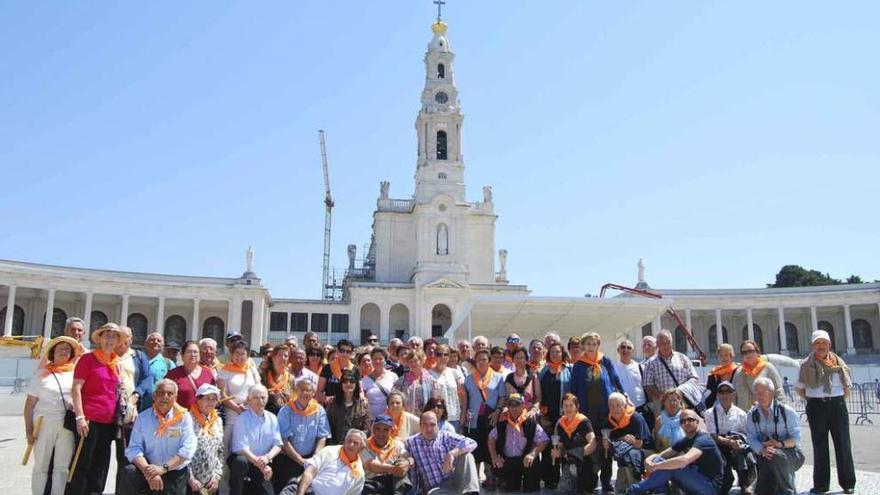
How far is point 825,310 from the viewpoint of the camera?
55.9 metres

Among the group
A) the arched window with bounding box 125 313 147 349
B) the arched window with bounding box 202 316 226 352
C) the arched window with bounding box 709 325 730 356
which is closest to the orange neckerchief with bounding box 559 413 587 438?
the arched window with bounding box 202 316 226 352

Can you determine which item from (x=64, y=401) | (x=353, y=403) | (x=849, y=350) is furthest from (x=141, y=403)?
(x=849, y=350)

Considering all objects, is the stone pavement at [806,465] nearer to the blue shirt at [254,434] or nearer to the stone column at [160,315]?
the blue shirt at [254,434]

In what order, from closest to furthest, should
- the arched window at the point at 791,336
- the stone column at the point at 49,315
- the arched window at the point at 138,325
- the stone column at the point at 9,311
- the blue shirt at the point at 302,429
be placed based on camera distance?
the blue shirt at the point at 302,429 → the stone column at the point at 9,311 → the stone column at the point at 49,315 → the arched window at the point at 138,325 → the arched window at the point at 791,336

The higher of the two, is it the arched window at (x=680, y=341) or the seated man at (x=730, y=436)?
the arched window at (x=680, y=341)

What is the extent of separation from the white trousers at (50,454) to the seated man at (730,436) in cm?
760

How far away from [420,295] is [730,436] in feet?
139

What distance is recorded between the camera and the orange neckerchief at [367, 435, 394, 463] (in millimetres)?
8695

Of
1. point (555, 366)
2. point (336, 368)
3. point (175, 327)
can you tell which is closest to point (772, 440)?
point (555, 366)

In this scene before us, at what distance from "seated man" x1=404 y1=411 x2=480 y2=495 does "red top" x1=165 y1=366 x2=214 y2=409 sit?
2.68 meters

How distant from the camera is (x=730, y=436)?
9.32 metres

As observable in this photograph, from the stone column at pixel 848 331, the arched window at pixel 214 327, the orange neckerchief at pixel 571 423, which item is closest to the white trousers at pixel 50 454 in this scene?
the orange neckerchief at pixel 571 423

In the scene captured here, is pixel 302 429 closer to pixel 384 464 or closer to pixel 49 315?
pixel 384 464

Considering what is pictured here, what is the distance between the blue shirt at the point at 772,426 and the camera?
9297 millimetres
